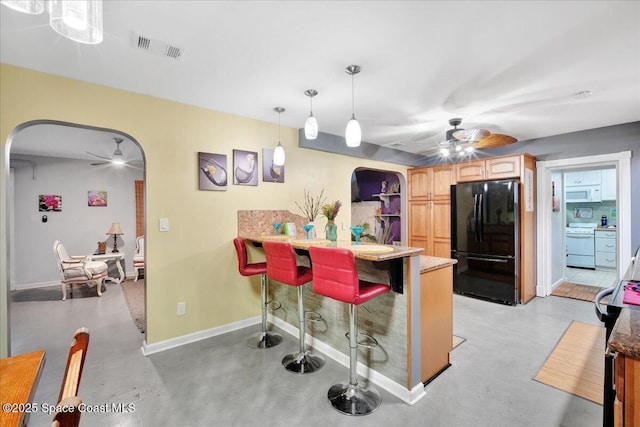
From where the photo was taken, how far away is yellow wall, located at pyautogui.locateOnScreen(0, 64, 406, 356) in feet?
7.35

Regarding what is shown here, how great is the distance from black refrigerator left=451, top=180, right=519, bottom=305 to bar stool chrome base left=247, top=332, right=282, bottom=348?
10.1 ft

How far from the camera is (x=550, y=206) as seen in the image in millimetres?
4453

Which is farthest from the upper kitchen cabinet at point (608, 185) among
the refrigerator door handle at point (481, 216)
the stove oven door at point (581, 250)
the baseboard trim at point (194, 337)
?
the baseboard trim at point (194, 337)

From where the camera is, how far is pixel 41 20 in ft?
5.52

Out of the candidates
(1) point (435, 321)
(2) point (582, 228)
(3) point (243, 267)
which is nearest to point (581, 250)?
(2) point (582, 228)

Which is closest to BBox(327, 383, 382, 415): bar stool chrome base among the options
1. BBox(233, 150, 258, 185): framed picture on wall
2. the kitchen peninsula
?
the kitchen peninsula

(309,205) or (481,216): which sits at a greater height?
(309,205)

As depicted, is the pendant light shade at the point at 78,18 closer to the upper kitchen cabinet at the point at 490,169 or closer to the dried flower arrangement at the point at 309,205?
the dried flower arrangement at the point at 309,205

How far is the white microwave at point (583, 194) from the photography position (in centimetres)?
626

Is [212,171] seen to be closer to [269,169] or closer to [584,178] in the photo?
[269,169]

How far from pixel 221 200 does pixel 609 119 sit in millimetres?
4830

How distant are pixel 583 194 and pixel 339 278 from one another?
750 centimetres

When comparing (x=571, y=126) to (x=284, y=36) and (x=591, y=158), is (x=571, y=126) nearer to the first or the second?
(x=591, y=158)

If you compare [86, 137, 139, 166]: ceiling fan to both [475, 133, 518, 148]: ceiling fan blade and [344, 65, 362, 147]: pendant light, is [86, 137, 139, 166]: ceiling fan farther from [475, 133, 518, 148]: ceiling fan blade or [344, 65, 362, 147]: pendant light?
[475, 133, 518, 148]: ceiling fan blade
